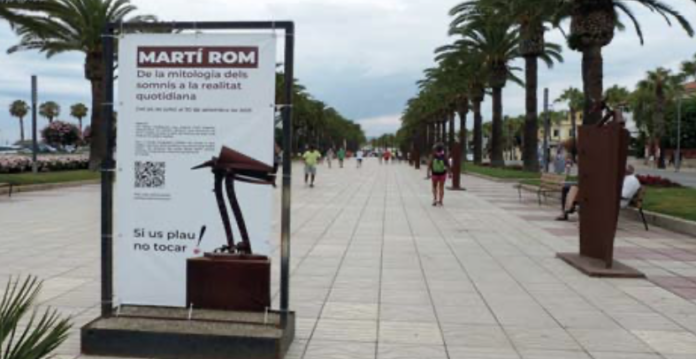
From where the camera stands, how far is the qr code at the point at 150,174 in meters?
5.23

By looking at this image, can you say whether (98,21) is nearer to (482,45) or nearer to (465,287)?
(482,45)

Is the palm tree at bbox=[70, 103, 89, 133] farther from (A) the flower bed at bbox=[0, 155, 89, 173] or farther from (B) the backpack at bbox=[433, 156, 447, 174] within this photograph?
(B) the backpack at bbox=[433, 156, 447, 174]

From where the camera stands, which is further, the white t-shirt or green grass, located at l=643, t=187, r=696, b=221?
green grass, located at l=643, t=187, r=696, b=221

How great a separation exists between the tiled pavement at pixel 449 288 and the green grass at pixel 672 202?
943 millimetres

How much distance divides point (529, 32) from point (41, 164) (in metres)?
22.1

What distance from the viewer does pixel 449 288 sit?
307 inches

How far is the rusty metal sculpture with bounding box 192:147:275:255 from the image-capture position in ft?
16.8

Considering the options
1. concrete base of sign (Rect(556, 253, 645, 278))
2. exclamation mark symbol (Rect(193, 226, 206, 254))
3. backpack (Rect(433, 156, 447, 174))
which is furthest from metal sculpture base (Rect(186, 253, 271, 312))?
backpack (Rect(433, 156, 447, 174))

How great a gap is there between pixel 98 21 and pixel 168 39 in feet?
95.9

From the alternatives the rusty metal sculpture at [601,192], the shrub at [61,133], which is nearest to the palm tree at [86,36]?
the rusty metal sculpture at [601,192]

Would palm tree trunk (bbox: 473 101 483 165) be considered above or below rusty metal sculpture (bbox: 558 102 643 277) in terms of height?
above

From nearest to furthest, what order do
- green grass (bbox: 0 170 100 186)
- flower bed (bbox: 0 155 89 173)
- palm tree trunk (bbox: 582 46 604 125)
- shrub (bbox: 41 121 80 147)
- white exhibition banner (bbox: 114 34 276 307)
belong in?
white exhibition banner (bbox: 114 34 276 307) < palm tree trunk (bbox: 582 46 604 125) < green grass (bbox: 0 170 100 186) < flower bed (bbox: 0 155 89 173) < shrub (bbox: 41 121 80 147)

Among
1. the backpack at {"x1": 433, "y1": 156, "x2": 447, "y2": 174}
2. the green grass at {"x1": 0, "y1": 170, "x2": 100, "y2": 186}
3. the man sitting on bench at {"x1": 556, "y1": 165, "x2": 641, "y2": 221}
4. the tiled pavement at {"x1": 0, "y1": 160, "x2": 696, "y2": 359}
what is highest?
the backpack at {"x1": 433, "y1": 156, "x2": 447, "y2": 174}

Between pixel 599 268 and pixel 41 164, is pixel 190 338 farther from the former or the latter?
pixel 41 164
